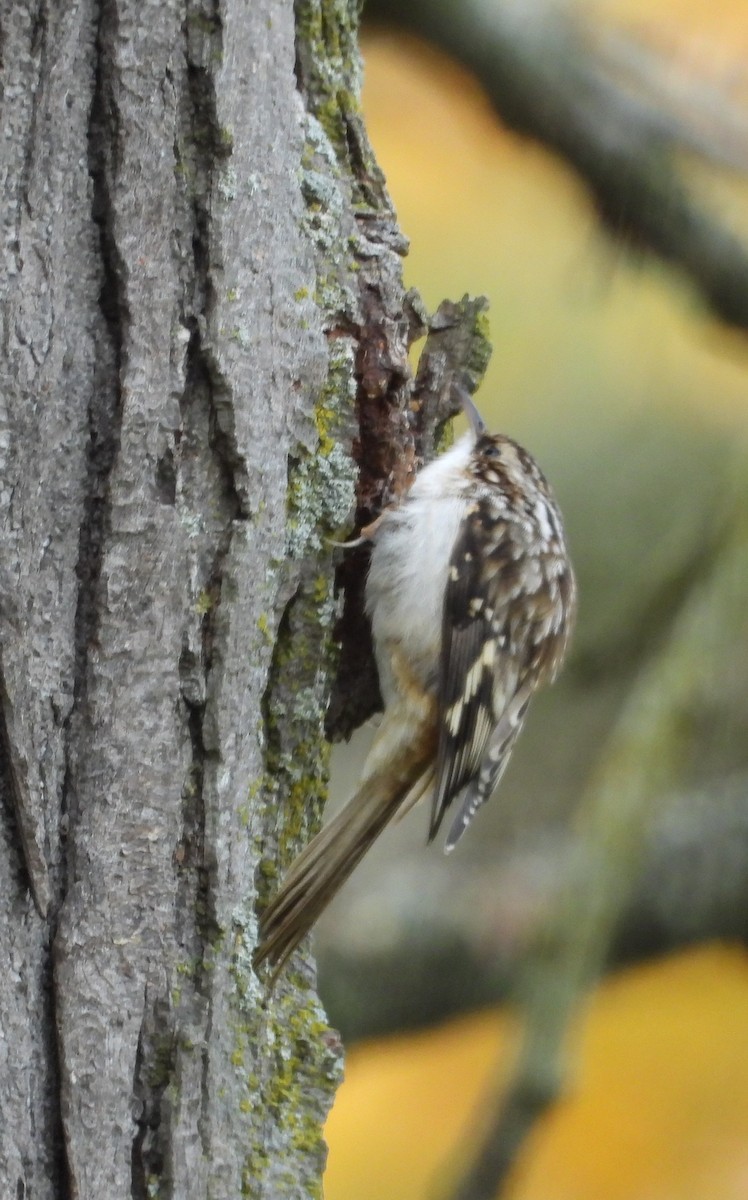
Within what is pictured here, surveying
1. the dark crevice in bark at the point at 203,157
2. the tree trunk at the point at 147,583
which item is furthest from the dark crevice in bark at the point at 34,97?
the dark crevice in bark at the point at 203,157

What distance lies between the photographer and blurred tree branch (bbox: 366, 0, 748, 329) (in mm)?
1698

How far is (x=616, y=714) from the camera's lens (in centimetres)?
221

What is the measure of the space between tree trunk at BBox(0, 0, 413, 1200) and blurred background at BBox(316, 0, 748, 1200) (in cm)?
72

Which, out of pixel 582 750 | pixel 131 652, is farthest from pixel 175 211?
pixel 582 750

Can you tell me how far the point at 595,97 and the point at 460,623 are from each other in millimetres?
740

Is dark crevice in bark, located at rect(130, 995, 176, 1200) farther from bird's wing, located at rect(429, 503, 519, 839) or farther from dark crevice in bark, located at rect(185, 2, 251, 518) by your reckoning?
bird's wing, located at rect(429, 503, 519, 839)

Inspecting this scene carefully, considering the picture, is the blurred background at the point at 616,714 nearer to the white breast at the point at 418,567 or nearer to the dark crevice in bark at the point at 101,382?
the white breast at the point at 418,567

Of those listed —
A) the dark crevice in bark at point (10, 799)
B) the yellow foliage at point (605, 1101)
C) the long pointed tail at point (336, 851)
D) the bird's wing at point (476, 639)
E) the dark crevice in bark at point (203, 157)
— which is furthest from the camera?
the yellow foliage at point (605, 1101)

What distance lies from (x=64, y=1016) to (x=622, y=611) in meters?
1.46

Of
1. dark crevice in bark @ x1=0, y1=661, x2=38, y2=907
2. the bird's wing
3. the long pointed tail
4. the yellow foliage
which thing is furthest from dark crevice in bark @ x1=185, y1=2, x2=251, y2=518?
the yellow foliage

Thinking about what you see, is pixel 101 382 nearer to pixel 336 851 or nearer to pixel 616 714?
pixel 336 851

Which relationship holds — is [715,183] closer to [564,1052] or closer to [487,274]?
[487,274]

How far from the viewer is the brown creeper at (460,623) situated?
4.98ft

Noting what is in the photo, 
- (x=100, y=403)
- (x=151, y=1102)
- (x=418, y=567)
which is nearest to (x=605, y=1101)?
(x=418, y=567)
